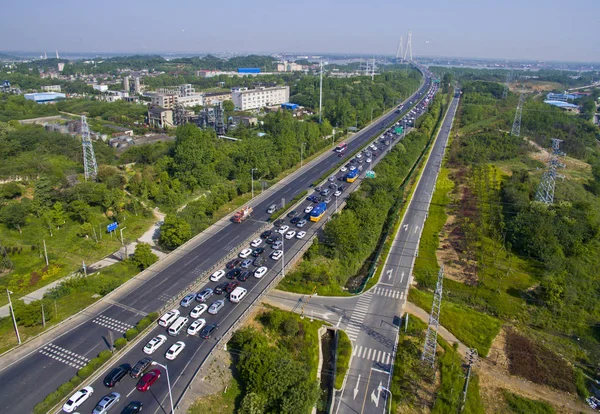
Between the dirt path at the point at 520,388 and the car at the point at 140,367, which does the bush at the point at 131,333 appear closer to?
the car at the point at 140,367

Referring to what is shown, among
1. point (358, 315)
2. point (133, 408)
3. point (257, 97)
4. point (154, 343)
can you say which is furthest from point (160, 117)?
point (133, 408)

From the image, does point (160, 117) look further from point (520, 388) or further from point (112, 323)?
point (520, 388)

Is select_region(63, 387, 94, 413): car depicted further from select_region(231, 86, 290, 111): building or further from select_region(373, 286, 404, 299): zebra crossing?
select_region(231, 86, 290, 111): building

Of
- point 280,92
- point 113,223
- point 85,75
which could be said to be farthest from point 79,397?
point 85,75

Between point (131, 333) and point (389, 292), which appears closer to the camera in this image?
point (131, 333)

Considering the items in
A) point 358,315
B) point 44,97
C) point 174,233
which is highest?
point 44,97

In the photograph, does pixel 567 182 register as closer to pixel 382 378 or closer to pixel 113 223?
pixel 382 378
